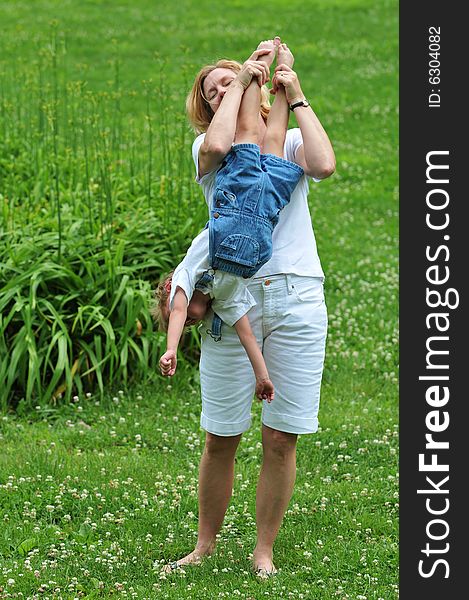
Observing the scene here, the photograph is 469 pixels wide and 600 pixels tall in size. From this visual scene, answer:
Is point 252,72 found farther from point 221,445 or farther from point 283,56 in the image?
point 221,445

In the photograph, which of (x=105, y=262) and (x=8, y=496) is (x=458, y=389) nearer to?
(x=8, y=496)

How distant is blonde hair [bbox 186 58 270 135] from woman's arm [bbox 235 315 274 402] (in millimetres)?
805

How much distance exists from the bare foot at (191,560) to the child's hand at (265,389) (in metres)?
0.85

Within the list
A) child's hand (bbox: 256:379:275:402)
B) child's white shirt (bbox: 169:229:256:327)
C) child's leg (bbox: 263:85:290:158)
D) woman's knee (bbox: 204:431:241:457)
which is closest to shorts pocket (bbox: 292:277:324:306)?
child's white shirt (bbox: 169:229:256:327)

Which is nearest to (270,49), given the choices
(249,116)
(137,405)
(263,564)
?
(249,116)

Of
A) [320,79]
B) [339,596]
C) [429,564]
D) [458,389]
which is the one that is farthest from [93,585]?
[320,79]

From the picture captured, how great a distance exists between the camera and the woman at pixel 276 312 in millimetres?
3775

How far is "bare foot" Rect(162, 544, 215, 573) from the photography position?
13.8 ft

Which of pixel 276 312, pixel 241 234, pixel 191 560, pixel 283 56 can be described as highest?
pixel 283 56

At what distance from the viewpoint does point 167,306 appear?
13.0 ft

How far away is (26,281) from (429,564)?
3.28 m

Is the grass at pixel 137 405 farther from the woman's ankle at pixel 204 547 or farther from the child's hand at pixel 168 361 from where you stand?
the child's hand at pixel 168 361

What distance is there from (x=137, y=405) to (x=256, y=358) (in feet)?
7.91

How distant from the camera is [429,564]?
12.6ft
